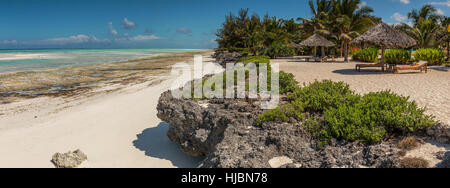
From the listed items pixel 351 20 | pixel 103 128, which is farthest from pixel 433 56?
pixel 103 128

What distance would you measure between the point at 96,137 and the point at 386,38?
13.4 m

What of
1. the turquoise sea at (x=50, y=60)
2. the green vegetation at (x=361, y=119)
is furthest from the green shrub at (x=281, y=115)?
the turquoise sea at (x=50, y=60)

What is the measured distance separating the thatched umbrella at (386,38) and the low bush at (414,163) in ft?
36.9

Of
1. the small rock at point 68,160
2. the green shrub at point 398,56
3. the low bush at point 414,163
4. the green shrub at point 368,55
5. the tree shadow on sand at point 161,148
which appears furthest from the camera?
the green shrub at point 368,55

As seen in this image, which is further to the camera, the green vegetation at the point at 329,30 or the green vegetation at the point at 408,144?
the green vegetation at the point at 329,30

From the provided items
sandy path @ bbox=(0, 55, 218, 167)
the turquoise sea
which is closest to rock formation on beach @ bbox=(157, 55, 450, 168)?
sandy path @ bbox=(0, 55, 218, 167)

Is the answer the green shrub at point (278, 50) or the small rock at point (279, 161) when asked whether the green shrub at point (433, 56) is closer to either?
the green shrub at point (278, 50)

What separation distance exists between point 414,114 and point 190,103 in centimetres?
406

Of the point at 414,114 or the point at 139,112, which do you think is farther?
the point at 139,112

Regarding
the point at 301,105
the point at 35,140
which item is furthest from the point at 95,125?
the point at 301,105

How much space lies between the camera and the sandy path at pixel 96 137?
516 cm
